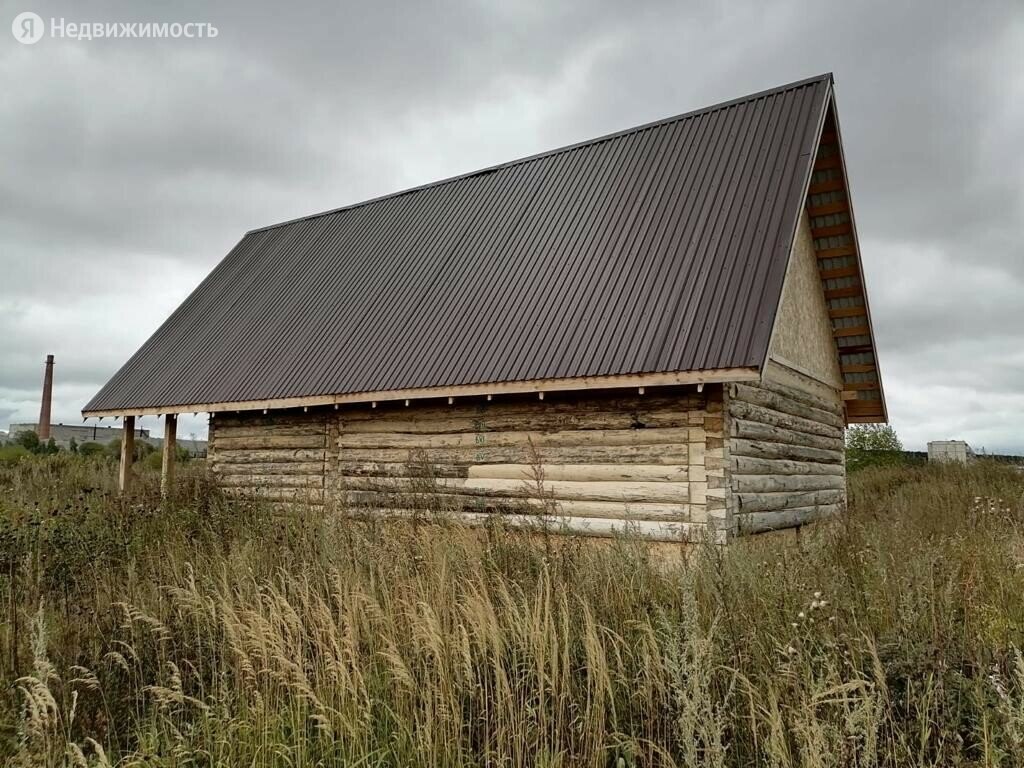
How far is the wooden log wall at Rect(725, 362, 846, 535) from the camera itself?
8.73 metres

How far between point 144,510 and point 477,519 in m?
4.61

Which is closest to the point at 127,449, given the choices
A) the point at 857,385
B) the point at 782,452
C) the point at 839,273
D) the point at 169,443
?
the point at 169,443

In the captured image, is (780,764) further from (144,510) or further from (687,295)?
(144,510)

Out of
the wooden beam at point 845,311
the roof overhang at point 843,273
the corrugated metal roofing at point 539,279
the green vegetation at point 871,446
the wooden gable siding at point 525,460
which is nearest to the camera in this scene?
the wooden gable siding at point 525,460

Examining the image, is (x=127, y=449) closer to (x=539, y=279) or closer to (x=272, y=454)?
(x=272, y=454)

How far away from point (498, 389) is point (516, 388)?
0.27m

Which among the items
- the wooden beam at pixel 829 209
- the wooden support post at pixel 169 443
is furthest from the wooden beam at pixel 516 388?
the wooden beam at pixel 829 209

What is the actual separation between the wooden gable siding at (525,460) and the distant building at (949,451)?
57.9 feet

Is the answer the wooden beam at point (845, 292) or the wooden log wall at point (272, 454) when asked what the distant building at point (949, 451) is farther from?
the wooden log wall at point (272, 454)

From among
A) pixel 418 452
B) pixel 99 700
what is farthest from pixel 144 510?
pixel 99 700

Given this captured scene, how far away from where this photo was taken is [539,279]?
36.0 feet

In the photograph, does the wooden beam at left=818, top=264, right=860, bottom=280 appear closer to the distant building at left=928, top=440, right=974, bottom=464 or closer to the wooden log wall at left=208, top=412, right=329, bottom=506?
the wooden log wall at left=208, top=412, right=329, bottom=506

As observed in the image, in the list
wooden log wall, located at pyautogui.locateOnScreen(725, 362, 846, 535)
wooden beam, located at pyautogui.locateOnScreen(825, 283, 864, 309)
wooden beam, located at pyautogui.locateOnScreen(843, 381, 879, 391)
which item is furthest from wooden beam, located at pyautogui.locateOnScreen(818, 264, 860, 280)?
wooden beam, located at pyautogui.locateOnScreen(843, 381, 879, 391)

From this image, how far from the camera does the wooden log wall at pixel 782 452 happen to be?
8.73 metres
